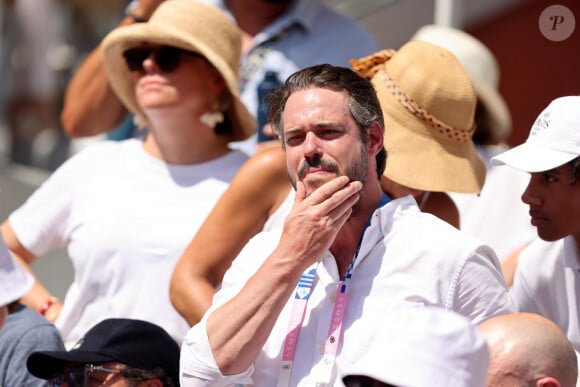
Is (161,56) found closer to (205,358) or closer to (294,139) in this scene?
(294,139)

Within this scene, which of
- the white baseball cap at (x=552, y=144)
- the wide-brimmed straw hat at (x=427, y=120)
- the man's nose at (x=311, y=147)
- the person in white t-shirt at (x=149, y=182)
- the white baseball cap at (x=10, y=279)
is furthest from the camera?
the person in white t-shirt at (x=149, y=182)

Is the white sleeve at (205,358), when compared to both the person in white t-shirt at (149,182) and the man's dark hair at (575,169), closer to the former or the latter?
the person in white t-shirt at (149,182)

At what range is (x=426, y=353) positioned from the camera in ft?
7.91

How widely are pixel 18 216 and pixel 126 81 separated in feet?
2.21

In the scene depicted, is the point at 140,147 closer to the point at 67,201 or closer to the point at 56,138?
the point at 67,201

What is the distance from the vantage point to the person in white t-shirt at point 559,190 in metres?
3.49

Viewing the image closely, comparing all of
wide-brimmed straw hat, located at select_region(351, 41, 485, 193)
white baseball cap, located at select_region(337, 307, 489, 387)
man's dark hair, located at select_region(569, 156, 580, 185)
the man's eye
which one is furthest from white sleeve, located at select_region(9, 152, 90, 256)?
white baseball cap, located at select_region(337, 307, 489, 387)

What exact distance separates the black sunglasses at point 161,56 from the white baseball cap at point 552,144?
4.34 ft

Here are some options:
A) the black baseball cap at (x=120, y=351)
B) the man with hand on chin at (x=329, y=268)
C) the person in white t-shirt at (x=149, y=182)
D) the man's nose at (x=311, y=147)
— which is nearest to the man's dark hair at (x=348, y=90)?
the man with hand on chin at (x=329, y=268)

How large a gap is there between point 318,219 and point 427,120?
91cm

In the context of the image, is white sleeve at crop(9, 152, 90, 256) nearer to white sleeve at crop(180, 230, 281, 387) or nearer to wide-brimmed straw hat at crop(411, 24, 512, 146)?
white sleeve at crop(180, 230, 281, 387)

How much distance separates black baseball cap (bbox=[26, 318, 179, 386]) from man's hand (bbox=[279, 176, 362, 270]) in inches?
30.5

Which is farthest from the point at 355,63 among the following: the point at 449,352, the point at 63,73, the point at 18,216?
the point at 63,73

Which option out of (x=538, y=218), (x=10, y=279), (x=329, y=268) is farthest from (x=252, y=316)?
(x=538, y=218)
